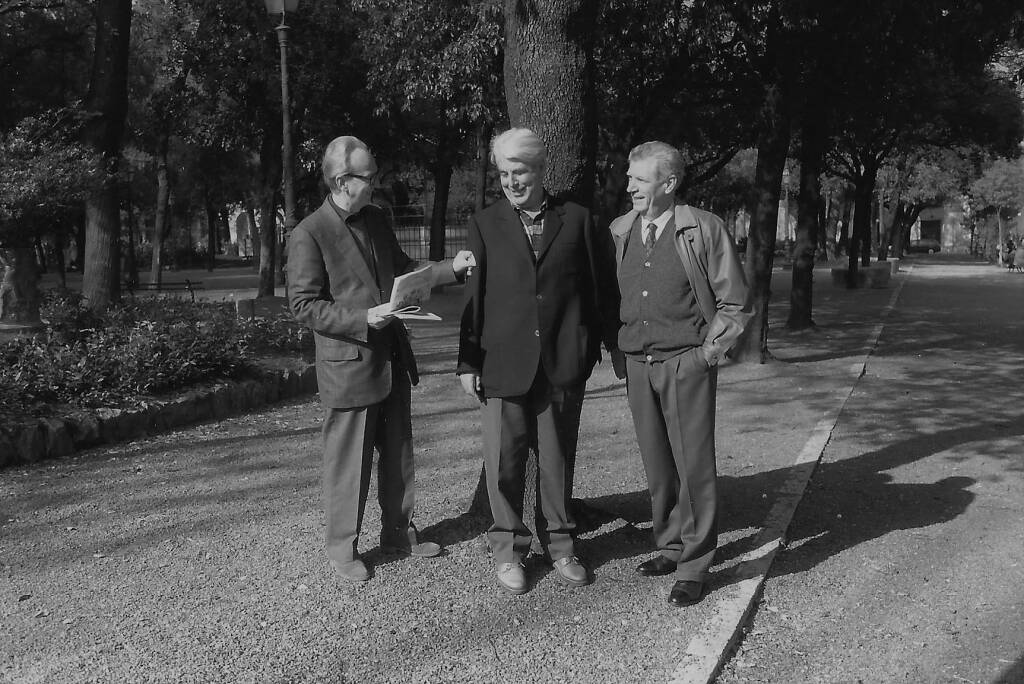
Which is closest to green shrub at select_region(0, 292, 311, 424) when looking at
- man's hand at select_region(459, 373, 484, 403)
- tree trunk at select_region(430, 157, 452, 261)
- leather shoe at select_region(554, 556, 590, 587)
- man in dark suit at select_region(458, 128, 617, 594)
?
man's hand at select_region(459, 373, 484, 403)

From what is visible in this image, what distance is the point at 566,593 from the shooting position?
170 inches

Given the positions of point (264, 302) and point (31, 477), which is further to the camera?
point (264, 302)

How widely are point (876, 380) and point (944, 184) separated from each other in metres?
40.3

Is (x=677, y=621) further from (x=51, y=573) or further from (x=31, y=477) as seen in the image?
(x=31, y=477)

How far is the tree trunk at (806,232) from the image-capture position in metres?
15.2

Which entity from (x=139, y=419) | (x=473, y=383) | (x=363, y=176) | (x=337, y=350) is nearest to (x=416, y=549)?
(x=473, y=383)

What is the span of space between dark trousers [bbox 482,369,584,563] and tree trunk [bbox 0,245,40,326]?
26.5ft

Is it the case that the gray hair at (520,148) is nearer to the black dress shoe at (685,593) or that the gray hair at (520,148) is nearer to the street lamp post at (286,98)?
the black dress shoe at (685,593)

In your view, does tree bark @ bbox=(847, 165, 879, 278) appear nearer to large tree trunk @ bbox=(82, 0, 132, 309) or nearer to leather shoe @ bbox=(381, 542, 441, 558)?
large tree trunk @ bbox=(82, 0, 132, 309)

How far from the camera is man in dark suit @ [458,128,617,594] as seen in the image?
418 cm

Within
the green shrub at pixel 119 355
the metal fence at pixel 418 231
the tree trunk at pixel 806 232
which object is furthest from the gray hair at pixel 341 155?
the metal fence at pixel 418 231

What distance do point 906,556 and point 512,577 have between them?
75.8 inches

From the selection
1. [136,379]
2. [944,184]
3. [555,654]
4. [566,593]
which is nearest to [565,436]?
[566,593]

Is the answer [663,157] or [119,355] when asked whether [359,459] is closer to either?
[663,157]
